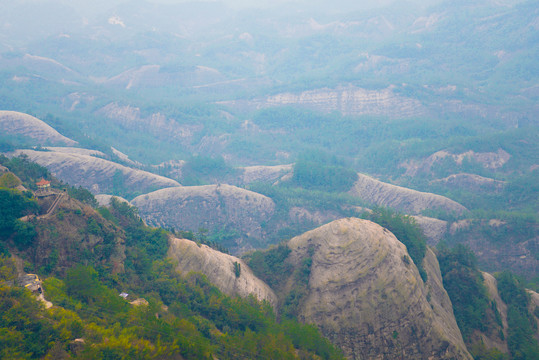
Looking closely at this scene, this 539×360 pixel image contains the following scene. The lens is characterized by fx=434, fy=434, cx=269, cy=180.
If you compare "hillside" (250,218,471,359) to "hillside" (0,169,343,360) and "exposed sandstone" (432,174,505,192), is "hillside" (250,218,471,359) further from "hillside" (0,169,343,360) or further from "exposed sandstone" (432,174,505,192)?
"exposed sandstone" (432,174,505,192)

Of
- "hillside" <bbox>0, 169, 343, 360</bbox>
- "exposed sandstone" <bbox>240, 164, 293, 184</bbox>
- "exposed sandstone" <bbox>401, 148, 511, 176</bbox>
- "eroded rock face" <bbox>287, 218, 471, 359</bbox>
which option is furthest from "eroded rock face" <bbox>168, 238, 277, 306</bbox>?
"exposed sandstone" <bbox>401, 148, 511, 176</bbox>

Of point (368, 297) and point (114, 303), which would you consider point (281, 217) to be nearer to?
point (368, 297)

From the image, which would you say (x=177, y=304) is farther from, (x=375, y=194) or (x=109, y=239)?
(x=375, y=194)

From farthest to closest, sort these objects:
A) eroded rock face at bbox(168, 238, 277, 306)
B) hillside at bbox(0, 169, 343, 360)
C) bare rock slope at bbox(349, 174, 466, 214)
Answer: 1. bare rock slope at bbox(349, 174, 466, 214)
2. eroded rock face at bbox(168, 238, 277, 306)
3. hillside at bbox(0, 169, 343, 360)

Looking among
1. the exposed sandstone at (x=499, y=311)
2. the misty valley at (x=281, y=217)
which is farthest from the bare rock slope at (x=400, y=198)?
the exposed sandstone at (x=499, y=311)

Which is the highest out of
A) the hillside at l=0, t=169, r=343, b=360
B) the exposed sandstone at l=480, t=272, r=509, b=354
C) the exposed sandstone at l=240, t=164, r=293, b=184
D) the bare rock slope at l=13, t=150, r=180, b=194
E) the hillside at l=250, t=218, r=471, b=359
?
the hillside at l=0, t=169, r=343, b=360

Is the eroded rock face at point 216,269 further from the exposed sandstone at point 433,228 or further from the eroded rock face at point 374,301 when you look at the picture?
the exposed sandstone at point 433,228
